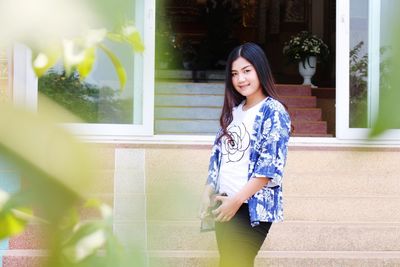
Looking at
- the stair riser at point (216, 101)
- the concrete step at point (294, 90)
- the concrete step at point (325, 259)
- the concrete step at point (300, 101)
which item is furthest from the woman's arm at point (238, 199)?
the concrete step at point (294, 90)

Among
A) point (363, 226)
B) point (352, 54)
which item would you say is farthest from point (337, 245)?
A: point (352, 54)

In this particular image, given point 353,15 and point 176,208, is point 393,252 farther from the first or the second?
point 176,208

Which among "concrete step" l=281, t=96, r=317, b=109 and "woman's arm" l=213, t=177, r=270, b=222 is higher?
"concrete step" l=281, t=96, r=317, b=109

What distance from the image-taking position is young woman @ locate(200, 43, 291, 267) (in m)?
2.37

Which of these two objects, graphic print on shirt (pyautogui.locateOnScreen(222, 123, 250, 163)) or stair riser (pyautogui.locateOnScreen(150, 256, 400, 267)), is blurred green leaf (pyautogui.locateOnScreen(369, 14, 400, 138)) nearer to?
graphic print on shirt (pyautogui.locateOnScreen(222, 123, 250, 163))

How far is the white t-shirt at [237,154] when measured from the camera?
7.96 feet

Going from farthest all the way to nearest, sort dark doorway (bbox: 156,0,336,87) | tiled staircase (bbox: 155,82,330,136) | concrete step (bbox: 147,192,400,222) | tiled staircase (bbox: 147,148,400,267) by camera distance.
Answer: dark doorway (bbox: 156,0,336,87), tiled staircase (bbox: 155,82,330,136), concrete step (bbox: 147,192,400,222), tiled staircase (bbox: 147,148,400,267)

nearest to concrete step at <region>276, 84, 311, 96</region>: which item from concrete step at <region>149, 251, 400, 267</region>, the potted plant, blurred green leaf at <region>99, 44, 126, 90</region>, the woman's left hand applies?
the potted plant

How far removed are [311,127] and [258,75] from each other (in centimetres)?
431

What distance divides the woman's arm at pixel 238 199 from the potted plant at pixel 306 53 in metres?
5.65

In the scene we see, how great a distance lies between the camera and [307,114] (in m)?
7.02

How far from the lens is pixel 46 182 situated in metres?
0.19

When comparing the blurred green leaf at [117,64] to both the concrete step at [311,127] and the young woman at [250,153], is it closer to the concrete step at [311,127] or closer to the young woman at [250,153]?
the young woman at [250,153]

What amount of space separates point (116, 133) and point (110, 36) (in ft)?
15.6
